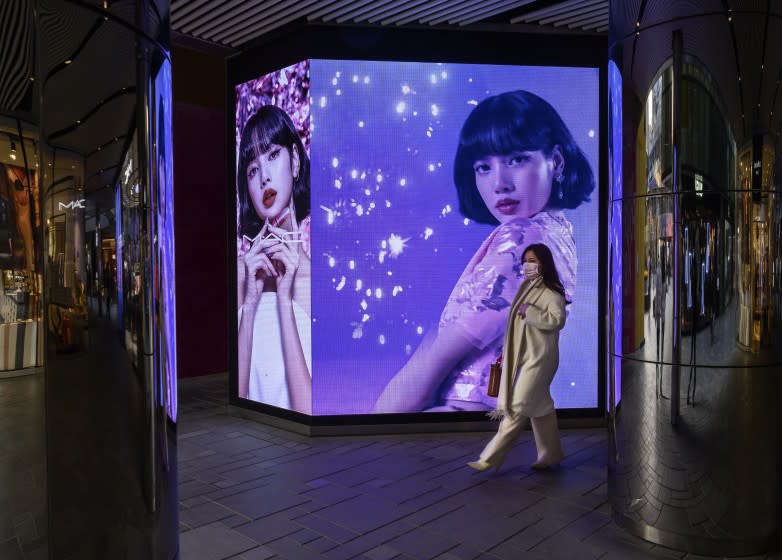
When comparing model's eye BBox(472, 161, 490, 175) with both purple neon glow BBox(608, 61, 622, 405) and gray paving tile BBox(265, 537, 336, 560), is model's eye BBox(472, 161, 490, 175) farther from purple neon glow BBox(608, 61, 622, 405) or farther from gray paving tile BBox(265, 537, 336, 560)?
gray paving tile BBox(265, 537, 336, 560)

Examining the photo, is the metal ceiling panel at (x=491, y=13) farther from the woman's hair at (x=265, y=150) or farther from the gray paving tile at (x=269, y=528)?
the gray paving tile at (x=269, y=528)

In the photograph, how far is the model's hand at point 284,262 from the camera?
6273 millimetres

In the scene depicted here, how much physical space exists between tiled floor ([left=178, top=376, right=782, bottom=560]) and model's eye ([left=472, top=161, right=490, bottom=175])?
269cm

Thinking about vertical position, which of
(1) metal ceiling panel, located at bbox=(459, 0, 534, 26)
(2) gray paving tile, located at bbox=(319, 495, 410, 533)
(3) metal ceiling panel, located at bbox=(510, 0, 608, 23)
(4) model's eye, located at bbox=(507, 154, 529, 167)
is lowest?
(2) gray paving tile, located at bbox=(319, 495, 410, 533)

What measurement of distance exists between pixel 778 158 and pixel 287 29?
4.64m

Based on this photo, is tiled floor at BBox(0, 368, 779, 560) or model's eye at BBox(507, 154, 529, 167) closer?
tiled floor at BBox(0, 368, 779, 560)

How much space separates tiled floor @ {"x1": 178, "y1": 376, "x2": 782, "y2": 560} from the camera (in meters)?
3.73

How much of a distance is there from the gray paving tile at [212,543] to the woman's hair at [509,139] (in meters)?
3.76

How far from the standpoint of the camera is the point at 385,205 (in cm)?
622

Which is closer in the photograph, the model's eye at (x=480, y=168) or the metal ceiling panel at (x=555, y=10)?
the metal ceiling panel at (x=555, y=10)

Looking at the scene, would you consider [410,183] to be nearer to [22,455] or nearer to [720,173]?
[720,173]

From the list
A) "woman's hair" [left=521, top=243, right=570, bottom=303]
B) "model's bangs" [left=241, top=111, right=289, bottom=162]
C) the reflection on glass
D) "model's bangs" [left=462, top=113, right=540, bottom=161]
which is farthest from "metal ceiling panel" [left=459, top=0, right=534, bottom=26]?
the reflection on glass

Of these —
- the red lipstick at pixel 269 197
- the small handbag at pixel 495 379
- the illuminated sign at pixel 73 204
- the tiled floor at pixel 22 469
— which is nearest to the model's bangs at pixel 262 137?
the red lipstick at pixel 269 197

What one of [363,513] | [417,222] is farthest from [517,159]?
[363,513]
